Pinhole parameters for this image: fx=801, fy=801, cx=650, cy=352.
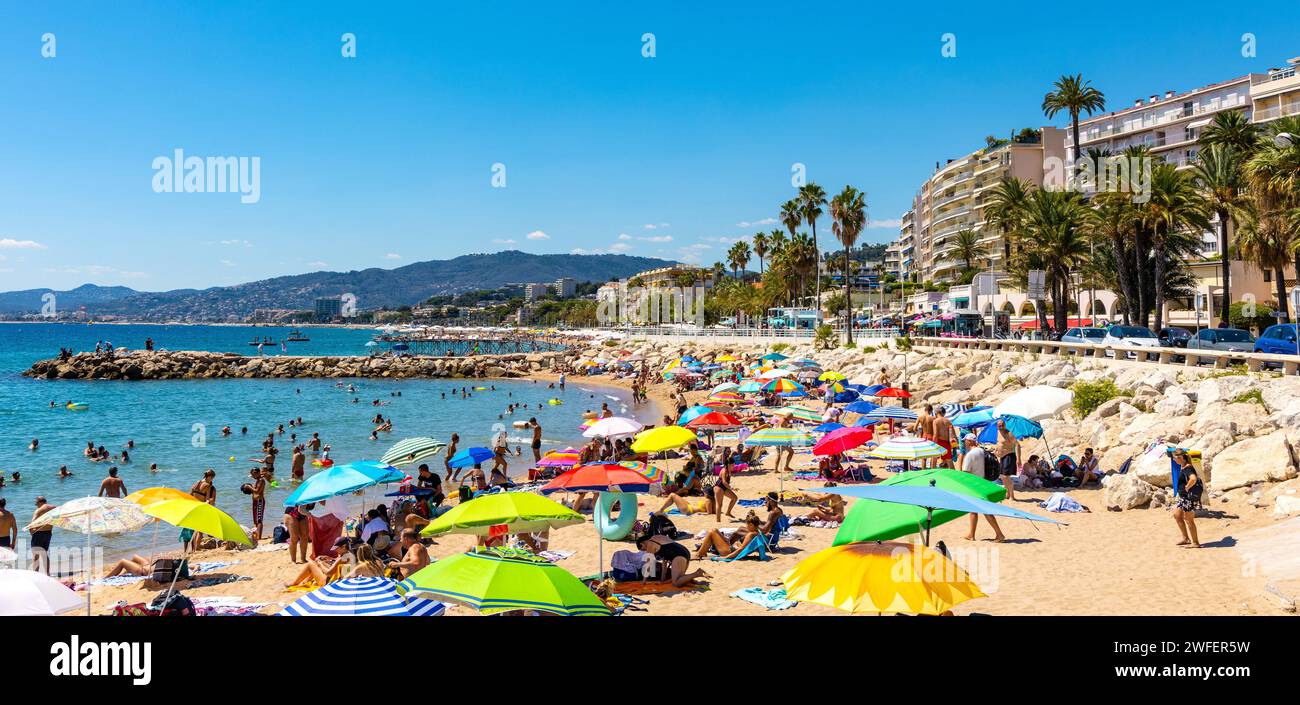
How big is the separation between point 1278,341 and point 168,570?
2933 cm

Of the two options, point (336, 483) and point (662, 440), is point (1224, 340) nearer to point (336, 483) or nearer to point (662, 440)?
point (662, 440)

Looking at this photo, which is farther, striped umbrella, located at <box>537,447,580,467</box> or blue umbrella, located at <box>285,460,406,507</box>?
striped umbrella, located at <box>537,447,580,467</box>

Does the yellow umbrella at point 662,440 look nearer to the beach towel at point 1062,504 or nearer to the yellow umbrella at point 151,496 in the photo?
the beach towel at point 1062,504

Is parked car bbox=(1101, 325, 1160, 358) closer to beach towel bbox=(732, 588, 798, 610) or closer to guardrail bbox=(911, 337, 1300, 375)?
guardrail bbox=(911, 337, 1300, 375)

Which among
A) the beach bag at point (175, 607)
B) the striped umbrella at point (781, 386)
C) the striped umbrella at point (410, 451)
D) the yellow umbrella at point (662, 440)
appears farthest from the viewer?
the striped umbrella at point (781, 386)

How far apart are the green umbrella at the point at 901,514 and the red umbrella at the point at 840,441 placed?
5.66 meters

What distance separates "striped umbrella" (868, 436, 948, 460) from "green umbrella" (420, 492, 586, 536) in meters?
6.36

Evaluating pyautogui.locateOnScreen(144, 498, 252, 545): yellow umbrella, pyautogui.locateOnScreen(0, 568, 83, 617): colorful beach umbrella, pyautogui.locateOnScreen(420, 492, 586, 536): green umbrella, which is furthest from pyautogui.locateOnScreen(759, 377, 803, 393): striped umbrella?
pyautogui.locateOnScreen(0, 568, 83, 617): colorful beach umbrella

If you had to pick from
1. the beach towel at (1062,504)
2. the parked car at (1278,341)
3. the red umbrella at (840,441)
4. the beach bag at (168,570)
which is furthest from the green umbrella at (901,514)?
the parked car at (1278,341)

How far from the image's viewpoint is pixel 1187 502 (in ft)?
36.3

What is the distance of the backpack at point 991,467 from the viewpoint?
48.7 ft

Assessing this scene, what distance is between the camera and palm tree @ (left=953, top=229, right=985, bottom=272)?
82.4 metres
